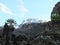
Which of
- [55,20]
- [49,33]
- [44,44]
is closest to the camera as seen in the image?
[44,44]

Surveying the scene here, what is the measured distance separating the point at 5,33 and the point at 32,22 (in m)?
32.3

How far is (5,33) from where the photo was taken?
22328 mm

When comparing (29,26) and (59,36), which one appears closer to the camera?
(59,36)

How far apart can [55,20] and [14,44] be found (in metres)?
12.6

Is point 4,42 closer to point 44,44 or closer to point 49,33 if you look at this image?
point 44,44

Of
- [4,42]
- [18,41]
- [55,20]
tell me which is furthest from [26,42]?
[55,20]

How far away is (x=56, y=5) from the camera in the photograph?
46.0 meters

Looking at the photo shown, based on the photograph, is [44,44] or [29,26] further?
[29,26]

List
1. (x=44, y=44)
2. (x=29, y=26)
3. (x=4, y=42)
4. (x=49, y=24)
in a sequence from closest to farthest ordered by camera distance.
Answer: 1. (x=4, y=42)
2. (x=44, y=44)
3. (x=49, y=24)
4. (x=29, y=26)

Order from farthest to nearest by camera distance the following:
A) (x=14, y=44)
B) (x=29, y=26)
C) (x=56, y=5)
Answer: (x=29, y=26) → (x=56, y=5) → (x=14, y=44)

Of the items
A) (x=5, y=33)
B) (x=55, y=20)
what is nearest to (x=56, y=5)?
(x=55, y=20)

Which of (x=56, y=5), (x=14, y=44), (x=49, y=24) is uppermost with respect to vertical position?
(x=56, y=5)

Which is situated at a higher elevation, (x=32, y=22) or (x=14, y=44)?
(x=32, y=22)

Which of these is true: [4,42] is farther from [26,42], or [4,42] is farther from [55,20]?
[55,20]
